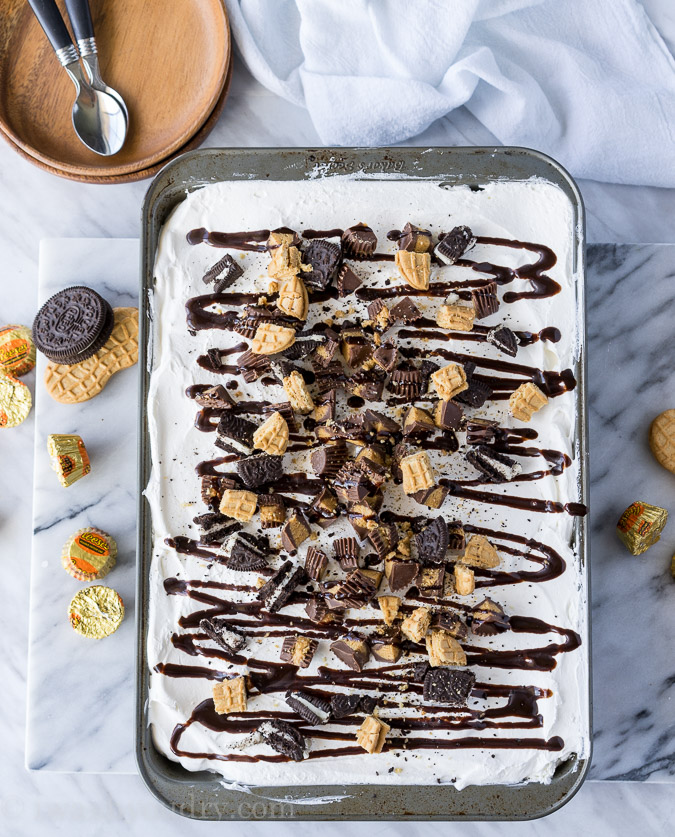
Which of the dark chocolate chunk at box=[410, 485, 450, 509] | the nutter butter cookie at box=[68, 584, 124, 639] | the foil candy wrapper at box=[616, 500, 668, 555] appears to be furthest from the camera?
the nutter butter cookie at box=[68, 584, 124, 639]

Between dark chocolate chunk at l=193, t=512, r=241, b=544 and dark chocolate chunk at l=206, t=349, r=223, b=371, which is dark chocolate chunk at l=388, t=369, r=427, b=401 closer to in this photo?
dark chocolate chunk at l=206, t=349, r=223, b=371

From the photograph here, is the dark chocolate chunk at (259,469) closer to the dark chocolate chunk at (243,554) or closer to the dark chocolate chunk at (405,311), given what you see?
the dark chocolate chunk at (243,554)

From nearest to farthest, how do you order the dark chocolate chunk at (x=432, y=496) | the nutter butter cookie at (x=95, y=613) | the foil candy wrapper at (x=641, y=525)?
the dark chocolate chunk at (x=432, y=496), the foil candy wrapper at (x=641, y=525), the nutter butter cookie at (x=95, y=613)

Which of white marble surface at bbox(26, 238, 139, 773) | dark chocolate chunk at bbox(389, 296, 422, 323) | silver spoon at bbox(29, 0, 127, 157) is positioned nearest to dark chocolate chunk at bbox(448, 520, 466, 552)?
dark chocolate chunk at bbox(389, 296, 422, 323)

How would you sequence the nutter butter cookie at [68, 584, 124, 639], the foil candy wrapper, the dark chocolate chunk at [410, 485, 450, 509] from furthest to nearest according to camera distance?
the nutter butter cookie at [68, 584, 124, 639] → the foil candy wrapper → the dark chocolate chunk at [410, 485, 450, 509]

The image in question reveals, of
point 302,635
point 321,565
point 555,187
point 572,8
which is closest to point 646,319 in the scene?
point 555,187

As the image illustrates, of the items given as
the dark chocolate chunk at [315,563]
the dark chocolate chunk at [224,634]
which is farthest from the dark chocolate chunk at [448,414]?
the dark chocolate chunk at [224,634]
